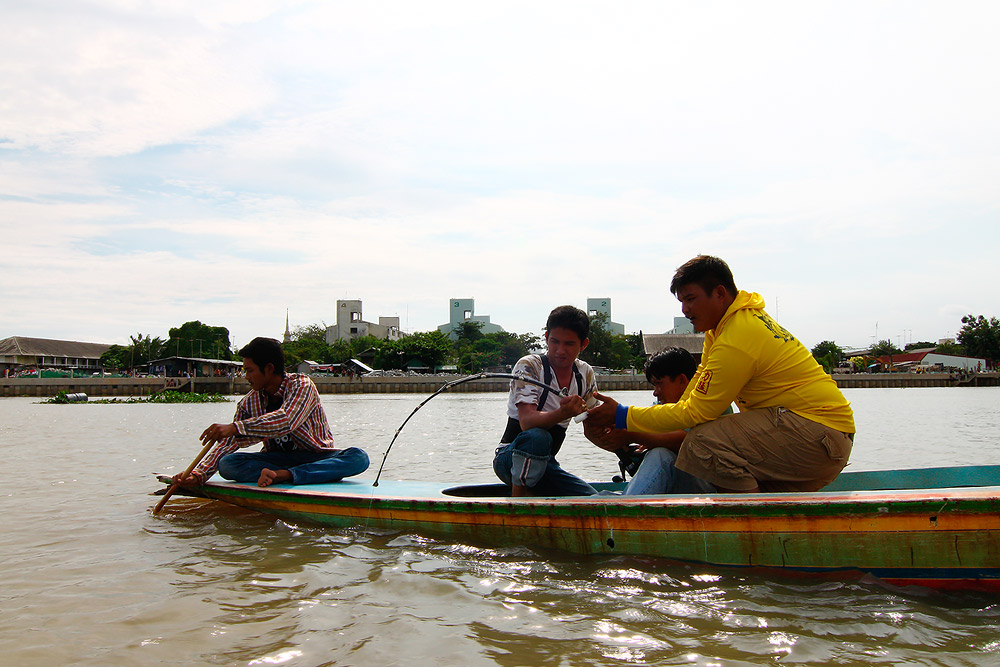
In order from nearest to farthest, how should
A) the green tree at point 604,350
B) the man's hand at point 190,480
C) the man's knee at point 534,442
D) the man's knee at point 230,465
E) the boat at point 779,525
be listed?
1. the boat at point 779,525
2. the man's knee at point 534,442
3. the man's hand at point 190,480
4. the man's knee at point 230,465
5. the green tree at point 604,350

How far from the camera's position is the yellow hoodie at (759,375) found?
354cm

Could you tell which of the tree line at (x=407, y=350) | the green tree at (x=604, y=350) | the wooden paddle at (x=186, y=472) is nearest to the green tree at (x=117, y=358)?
the tree line at (x=407, y=350)

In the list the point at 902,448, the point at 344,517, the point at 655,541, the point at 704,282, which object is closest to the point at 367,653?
the point at 655,541

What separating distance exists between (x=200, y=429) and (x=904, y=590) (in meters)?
18.8

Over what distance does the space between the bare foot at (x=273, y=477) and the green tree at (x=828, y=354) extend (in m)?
78.2

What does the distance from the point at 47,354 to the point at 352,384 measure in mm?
47050

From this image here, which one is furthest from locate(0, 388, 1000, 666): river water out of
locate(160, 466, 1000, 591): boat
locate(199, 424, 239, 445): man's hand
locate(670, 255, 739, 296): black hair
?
locate(670, 255, 739, 296): black hair

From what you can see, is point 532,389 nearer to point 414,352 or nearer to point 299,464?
point 299,464

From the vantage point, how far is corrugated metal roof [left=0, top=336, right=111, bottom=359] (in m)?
75.1

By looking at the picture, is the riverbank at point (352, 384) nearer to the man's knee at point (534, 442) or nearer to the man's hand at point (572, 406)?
the man's knee at point (534, 442)

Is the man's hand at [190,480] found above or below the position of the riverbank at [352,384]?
above

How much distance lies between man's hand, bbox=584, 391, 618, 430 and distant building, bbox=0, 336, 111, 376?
82673 mm

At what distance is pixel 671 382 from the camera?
4.48 meters

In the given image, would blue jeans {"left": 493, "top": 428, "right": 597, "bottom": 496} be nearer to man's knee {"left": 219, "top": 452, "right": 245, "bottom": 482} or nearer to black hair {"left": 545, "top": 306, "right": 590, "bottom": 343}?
black hair {"left": 545, "top": 306, "right": 590, "bottom": 343}
